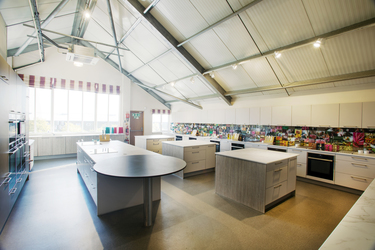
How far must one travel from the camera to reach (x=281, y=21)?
3.43m

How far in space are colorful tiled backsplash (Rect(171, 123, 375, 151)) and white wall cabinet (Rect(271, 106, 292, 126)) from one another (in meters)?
0.35

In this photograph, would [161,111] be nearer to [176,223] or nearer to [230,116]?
[230,116]

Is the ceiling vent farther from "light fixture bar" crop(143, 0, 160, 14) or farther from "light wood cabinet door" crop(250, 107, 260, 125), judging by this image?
"light wood cabinet door" crop(250, 107, 260, 125)

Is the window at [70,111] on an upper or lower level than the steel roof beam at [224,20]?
lower

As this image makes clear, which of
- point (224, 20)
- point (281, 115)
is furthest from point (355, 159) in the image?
point (224, 20)

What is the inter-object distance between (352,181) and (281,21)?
3.55 meters

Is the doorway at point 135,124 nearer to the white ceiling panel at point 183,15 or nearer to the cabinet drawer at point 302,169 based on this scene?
the white ceiling panel at point 183,15

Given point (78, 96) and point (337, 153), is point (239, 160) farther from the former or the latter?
point (78, 96)

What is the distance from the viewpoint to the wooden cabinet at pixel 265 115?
17.8 feet

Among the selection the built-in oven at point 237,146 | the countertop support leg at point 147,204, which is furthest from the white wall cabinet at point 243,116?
the countertop support leg at point 147,204

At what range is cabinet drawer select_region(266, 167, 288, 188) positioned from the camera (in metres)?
2.87

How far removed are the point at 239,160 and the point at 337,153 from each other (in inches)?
96.1

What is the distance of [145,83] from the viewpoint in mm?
8602

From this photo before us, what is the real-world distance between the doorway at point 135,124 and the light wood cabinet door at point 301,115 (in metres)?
6.96
